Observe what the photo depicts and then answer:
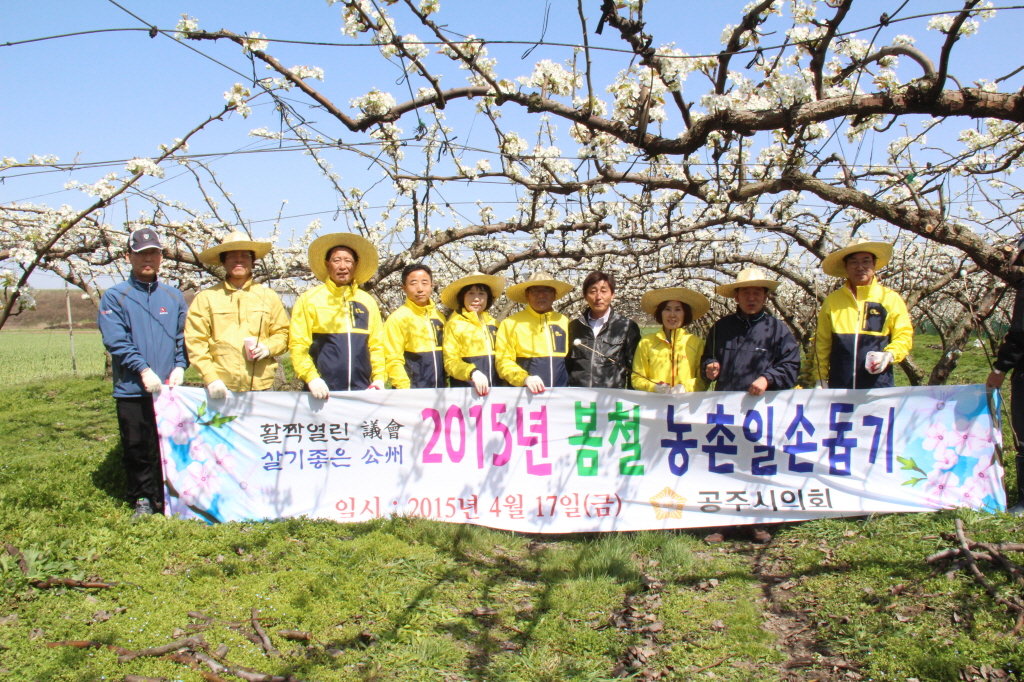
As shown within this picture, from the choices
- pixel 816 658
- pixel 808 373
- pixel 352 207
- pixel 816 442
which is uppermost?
pixel 352 207

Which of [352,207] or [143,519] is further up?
[352,207]

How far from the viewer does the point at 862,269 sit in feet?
15.1

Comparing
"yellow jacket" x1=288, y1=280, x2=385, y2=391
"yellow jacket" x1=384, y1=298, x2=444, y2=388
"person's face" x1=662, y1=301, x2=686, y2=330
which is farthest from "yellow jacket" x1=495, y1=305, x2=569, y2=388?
"yellow jacket" x1=288, y1=280, x2=385, y2=391

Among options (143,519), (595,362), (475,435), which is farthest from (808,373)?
(143,519)

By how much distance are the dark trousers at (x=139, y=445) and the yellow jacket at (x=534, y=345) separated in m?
2.45

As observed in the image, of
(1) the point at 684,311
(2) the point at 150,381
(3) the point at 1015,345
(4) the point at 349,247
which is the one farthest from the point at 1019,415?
(2) the point at 150,381

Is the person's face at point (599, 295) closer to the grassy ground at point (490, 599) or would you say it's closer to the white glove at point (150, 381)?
the grassy ground at point (490, 599)

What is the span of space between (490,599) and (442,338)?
6.74ft

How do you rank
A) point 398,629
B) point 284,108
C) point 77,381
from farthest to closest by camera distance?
point 77,381 → point 284,108 → point 398,629

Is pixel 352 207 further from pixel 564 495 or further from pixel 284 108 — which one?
pixel 564 495

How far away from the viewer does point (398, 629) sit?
3344 mm

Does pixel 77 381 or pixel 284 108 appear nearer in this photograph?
pixel 284 108

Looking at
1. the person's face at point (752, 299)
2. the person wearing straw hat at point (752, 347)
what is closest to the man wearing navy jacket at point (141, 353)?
the person wearing straw hat at point (752, 347)

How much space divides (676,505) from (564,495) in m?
0.79
